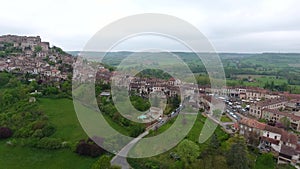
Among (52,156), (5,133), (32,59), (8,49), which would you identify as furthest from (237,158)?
(8,49)

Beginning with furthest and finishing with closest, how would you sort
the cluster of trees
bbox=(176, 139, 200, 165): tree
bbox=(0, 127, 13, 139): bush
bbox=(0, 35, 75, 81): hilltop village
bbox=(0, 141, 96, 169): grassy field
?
1. the cluster of trees
2. bbox=(0, 35, 75, 81): hilltop village
3. bbox=(0, 127, 13, 139): bush
4. bbox=(0, 141, 96, 169): grassy field
5. bbox=(176, 139, 200, 165): tree

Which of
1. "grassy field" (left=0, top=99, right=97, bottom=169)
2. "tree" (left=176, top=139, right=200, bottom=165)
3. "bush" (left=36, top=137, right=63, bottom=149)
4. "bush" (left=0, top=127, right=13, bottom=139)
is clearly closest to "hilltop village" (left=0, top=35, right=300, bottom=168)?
"tree" (left=176, top=139, right=200, bottom=165)

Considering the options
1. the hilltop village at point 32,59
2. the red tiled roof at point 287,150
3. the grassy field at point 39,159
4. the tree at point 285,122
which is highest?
the hilltop village at point 32,59

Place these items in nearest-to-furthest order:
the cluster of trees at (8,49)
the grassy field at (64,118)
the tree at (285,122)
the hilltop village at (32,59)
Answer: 1. the grassy field at (64,118)
2. the tree at (285,122)
3. the hilltop village at (32,59)
4. the cluster of trees at (8,49)

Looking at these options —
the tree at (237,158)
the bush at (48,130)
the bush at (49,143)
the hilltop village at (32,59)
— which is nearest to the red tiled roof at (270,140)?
the tree at (237,158)

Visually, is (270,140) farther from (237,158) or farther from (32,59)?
(32,59)

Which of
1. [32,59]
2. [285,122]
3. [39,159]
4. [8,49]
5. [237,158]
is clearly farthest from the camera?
[8,49]

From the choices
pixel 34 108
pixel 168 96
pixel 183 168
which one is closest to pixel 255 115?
pixel 168 96

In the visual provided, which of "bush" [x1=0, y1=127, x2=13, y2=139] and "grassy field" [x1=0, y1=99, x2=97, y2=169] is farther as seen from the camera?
"bush" [x1=0, y1=127, x2=13, y2=139]

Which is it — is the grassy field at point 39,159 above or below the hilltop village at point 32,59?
below

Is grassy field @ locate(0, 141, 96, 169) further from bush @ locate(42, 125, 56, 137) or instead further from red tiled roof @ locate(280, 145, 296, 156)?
red tiled roof @ locate(280, 145, 296, 156)

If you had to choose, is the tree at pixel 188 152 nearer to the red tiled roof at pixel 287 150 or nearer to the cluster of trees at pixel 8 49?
the red tiled roof at pixel 287 150

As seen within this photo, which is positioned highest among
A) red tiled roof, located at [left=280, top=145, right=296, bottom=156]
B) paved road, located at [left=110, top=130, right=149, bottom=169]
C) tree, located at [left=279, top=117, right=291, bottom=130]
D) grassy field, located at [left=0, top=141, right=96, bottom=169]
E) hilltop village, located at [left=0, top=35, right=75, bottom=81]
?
hilltop village, located at [left=0, top=35, right=75, bottom=81]
